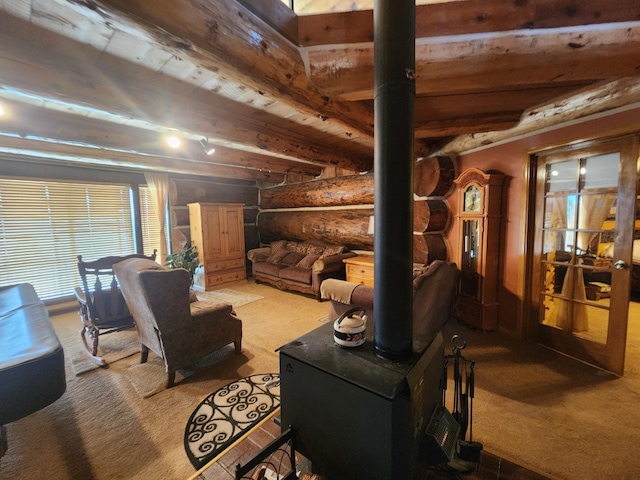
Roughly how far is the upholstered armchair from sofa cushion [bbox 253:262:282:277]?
2.44 meters

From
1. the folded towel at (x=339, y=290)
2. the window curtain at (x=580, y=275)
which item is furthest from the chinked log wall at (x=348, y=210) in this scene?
the folded towel at (x=339, y=290)

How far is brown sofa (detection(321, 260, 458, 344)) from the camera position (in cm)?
247

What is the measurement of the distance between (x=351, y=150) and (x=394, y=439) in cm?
357

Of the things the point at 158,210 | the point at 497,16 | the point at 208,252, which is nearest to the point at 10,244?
the point at 158,210

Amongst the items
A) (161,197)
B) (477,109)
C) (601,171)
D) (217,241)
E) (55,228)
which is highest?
(477,109)

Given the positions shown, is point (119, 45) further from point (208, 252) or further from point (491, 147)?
point (208, 252)

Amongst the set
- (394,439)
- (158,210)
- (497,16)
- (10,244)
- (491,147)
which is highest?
(497,16)

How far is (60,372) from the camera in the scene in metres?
1.34

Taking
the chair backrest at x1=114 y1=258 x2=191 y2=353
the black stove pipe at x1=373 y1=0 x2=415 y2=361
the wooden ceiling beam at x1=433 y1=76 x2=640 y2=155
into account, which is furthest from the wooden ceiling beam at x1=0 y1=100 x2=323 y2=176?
the wooden ceiling beam at x1=433 y1=76 x2=640 y2=155

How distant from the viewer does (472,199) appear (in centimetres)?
307

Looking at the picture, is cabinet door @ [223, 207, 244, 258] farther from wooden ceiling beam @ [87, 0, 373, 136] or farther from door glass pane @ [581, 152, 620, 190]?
door glass pane @ [581, 152, 620, 190]

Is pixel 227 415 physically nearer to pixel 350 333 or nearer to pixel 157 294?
pixel 157 294

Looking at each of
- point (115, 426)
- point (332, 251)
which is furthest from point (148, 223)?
point (115, 426)

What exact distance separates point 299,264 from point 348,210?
1335mm
